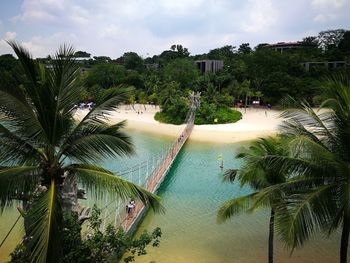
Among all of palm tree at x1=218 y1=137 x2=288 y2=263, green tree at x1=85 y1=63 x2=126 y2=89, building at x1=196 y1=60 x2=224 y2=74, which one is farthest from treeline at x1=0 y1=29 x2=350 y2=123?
palm tree at x1=218 y1=137 x2=288 y2=263

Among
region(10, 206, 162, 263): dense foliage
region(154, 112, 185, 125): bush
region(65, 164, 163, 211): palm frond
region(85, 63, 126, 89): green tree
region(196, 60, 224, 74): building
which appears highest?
region(196, 60, 224, 74): building

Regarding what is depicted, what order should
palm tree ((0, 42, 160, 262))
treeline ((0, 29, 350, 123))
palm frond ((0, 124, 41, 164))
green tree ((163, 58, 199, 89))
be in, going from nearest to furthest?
palm tree ((0, 42, 160, 262)) < palm frond ((0, 124, 41, 164)) < treeline ((0, 29, 350, 123)) < green tree ((163, 58, 199, 89))

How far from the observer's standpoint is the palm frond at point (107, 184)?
15.8 feet

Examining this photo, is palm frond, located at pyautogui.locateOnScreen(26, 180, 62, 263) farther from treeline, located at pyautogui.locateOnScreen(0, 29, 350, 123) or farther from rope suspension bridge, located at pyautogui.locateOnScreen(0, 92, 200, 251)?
treeline, located at pyautogui.locateOnScreen(0, 29, 350, 123)

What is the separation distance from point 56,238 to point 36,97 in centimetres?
188

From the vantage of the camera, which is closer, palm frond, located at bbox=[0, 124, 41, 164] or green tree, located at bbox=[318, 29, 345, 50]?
palm frond, located at bbox=[0, 124, 41, 164]

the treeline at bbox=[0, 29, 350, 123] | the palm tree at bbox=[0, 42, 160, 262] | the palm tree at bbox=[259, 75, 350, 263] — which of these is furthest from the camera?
the treeline at bbox=[0, 29, 350, 123]

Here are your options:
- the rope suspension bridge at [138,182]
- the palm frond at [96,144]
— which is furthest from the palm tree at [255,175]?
the palm frond at [96,144]

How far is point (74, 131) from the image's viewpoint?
→ 16.6 feet

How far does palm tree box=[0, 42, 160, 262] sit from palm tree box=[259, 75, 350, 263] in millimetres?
2011

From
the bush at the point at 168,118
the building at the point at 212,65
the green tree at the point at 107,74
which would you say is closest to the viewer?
the bush at the point at 168,118

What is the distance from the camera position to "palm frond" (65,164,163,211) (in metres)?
4.81

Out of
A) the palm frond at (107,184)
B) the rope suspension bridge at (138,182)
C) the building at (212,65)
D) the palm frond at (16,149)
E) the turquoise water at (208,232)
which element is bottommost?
the turquoise water at (208,232)

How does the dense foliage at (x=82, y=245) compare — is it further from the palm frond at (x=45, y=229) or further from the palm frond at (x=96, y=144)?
the palm frond at (x=96, y=144)
